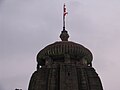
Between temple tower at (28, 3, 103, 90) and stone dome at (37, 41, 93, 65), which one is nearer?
temple tower at (28, 3, 103, 90)

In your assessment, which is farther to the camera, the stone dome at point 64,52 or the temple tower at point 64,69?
the stone dome at point 64,52

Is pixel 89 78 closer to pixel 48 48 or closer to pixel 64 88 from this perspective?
pixel 64 88

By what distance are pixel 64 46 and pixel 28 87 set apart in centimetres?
875

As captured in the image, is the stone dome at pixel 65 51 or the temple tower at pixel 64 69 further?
the stone dome at pixel 65 51

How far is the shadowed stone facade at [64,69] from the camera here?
49312mm

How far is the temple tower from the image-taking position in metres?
49.3

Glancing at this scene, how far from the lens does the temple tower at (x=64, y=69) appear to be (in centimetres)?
4931

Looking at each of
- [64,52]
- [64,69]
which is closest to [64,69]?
[64,69]

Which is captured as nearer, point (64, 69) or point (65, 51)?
point (64, 69)

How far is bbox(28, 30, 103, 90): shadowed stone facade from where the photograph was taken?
49.3m

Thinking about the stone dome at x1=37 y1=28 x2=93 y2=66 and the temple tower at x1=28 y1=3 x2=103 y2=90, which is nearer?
the temple tower at x1=28 y1=3 x2=103 y2=90

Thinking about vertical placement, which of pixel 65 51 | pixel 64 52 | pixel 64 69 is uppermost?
pixel 65 51

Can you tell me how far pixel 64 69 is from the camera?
2000 inches

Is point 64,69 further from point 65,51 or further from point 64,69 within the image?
point 65,51
